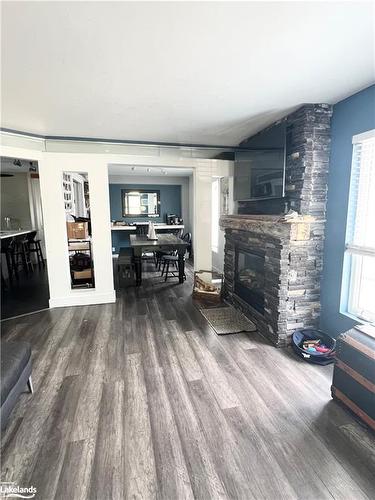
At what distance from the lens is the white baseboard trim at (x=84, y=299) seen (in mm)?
3697

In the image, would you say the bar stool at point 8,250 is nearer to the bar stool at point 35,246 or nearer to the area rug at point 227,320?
the bar stool at point 35,246

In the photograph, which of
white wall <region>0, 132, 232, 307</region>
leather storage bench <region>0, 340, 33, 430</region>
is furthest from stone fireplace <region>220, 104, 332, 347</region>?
leather storage bench <region>0, 340, 33, 430</region>

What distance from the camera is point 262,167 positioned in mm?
3061

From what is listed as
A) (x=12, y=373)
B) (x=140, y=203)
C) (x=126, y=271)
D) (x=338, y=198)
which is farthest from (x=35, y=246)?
(x=338, y=198)

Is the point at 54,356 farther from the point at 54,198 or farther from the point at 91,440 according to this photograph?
the point at 54,198

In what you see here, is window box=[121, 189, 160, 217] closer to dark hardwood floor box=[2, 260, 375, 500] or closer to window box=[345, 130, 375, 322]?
dark hardwood floor box=[2, 260, 375, 500]

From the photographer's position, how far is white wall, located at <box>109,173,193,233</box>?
24.3 ft

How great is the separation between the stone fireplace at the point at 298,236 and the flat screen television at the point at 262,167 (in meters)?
0.10

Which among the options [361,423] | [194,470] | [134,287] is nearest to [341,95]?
[361,423]

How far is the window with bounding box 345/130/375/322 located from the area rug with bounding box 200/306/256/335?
114 centimetres

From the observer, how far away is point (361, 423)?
65.8 inches

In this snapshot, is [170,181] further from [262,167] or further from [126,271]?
[262,167]

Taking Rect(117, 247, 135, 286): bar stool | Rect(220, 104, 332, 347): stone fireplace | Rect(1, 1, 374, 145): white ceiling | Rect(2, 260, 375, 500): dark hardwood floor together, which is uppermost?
Rect(1, 1, 374, 145): white ceiling

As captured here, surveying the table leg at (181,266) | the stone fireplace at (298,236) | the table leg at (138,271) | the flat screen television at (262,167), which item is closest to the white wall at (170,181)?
the table leg at (181,266)
